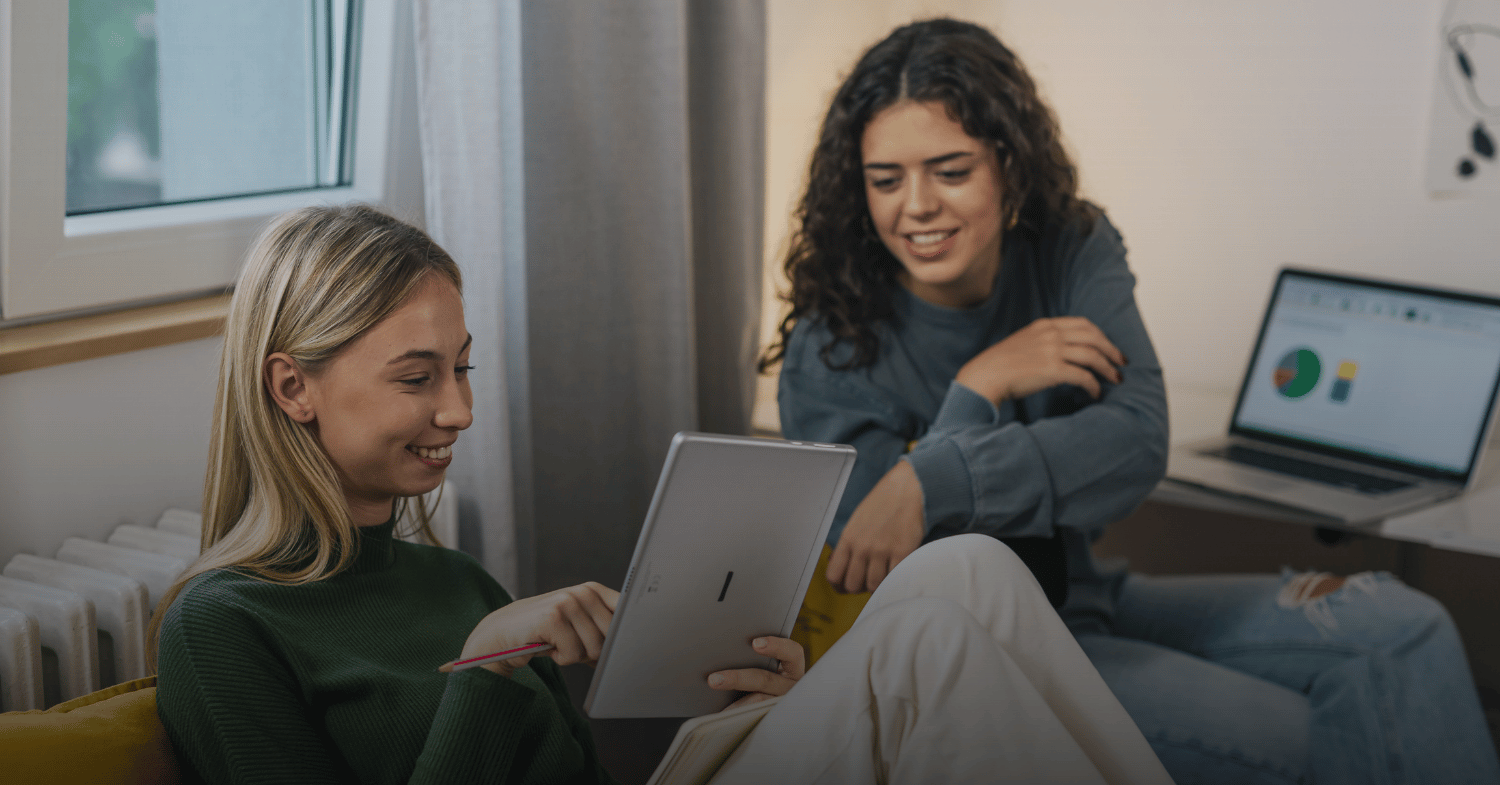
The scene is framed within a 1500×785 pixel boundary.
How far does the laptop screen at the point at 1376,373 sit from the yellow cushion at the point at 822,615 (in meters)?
1.05

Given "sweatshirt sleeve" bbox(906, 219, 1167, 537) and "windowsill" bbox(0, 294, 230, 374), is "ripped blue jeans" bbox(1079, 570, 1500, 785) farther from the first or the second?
"windowsill" bbox(0, 294, 230, 374)

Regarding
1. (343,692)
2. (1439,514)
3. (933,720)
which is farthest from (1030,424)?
(343,692)

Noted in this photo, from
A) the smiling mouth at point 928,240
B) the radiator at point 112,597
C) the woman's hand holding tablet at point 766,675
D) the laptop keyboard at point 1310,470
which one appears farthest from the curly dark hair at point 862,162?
the radiator at point 112,597

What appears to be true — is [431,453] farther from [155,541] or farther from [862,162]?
[862,162]

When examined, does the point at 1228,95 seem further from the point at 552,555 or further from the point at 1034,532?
the point at 552,555

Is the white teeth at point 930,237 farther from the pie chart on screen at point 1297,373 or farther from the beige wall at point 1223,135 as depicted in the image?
the pie chart on screen at point 1297,373

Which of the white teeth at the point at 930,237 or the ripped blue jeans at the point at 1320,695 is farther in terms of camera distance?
the white teeth at the point at 930,237

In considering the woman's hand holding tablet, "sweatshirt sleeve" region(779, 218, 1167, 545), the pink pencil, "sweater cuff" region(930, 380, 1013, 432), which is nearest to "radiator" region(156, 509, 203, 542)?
the pink pencil

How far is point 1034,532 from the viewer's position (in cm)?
126

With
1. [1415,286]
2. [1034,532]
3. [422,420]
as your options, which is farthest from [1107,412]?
[1415,286]

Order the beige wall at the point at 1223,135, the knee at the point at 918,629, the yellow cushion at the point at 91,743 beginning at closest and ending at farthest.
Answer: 1. the yellow cushion at the point at 91,743
2. the knee at the point at 918,629
3. the beige wall at the point at 1223,135

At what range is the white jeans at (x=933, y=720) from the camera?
0.83 m

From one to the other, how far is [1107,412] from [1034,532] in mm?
170

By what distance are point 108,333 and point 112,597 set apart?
0.97ft
